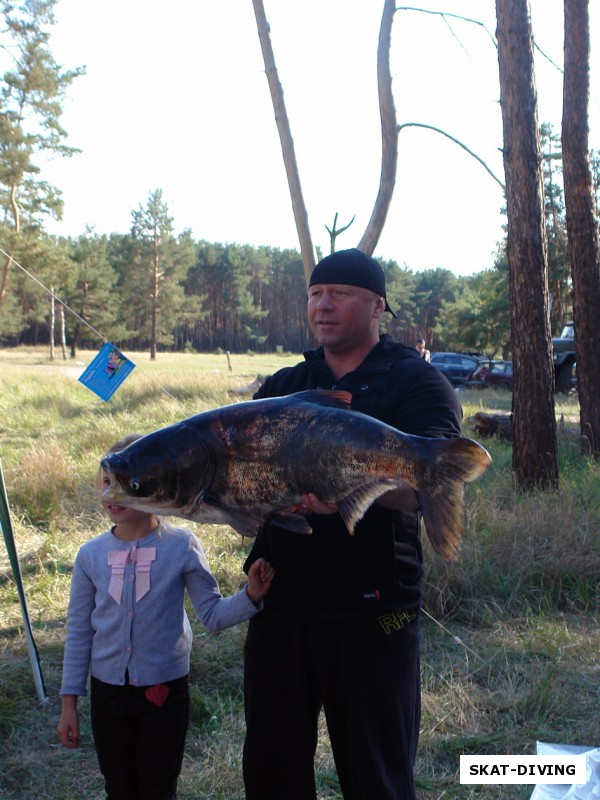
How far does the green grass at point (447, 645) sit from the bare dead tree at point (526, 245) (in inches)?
16.6

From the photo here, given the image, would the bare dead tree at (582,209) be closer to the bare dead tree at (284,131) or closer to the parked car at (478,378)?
the bare dead tree at (284,131)

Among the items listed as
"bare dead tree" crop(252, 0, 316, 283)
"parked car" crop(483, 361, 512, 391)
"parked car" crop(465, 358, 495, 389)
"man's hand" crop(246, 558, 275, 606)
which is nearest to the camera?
"man's hand" crop(246, 558, 275, 606)

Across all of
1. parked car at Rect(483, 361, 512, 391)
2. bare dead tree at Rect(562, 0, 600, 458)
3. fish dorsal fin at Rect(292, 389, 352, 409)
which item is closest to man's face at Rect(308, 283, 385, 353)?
fish dorsal fin at Rect(292, 389, 352, 409)

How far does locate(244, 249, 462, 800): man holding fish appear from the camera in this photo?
229cm

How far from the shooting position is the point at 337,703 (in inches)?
92.1

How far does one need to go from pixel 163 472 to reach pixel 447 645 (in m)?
3.26

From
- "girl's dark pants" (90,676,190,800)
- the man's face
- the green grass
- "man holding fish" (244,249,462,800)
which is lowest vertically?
the green grass

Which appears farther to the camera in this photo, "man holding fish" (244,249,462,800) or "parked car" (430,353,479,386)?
"parked car" (430,353,479,386)

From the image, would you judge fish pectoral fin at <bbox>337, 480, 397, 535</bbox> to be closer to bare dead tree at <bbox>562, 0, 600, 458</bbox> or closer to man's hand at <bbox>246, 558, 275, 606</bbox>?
man's hand at <bbox>246, 558, 275, 606</bbox>

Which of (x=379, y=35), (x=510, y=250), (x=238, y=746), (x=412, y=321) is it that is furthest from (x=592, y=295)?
(x=412, y=321)

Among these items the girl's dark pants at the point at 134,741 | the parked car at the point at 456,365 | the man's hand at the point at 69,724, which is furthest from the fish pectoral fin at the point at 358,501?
the parked car at the point at 456,365

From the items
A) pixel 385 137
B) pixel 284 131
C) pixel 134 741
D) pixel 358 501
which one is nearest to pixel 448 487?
pixel 358 501

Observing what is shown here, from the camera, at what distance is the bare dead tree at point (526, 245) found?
310 inches

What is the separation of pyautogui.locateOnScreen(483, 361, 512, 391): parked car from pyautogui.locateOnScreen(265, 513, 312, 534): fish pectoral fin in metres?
27.5
